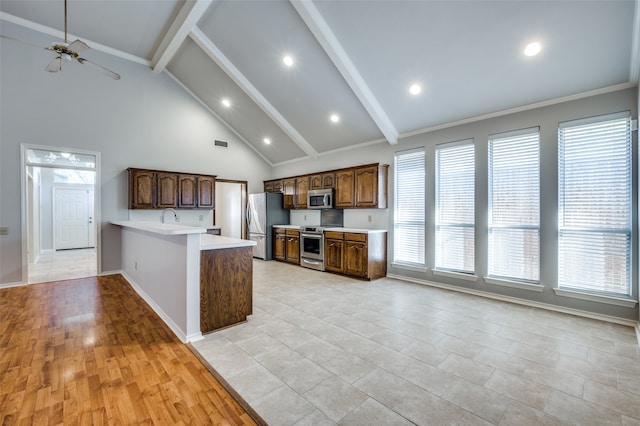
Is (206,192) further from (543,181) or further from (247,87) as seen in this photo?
(543,181)

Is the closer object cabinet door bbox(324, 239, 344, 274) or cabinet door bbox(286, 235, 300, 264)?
cabinet door bbox(324, 239, 344, 274)

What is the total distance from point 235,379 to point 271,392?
33cm

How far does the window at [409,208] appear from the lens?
503 centimetres

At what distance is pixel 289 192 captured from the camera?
735 cm

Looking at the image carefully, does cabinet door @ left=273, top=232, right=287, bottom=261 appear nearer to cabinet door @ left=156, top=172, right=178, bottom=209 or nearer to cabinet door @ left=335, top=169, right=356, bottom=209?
cabinet door @ left=335, top=169, right=356, bottom=209

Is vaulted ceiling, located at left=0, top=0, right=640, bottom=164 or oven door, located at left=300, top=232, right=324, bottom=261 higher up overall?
vaulted ceiling, located at left=0, top=0, right=640, bottom=164

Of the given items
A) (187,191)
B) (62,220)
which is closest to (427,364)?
(187,191)

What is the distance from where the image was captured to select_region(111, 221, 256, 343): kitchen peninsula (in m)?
2.75

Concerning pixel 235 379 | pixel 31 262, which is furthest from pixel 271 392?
pixel 31 262

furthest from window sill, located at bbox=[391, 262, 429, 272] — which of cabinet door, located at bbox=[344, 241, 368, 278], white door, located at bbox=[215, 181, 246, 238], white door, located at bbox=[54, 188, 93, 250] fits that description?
white door, located at bbox=[54, 188, 93, 250]

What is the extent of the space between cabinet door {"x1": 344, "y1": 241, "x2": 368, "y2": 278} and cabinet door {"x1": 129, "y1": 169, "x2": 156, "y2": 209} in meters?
4.10

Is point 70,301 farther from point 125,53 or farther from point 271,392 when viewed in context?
point 125,53

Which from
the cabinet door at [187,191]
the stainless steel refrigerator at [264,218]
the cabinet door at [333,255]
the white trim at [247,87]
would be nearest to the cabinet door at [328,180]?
the white trim at [247,87]

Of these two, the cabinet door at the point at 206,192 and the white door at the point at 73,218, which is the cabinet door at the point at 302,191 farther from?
the white door at the point at 73,218
